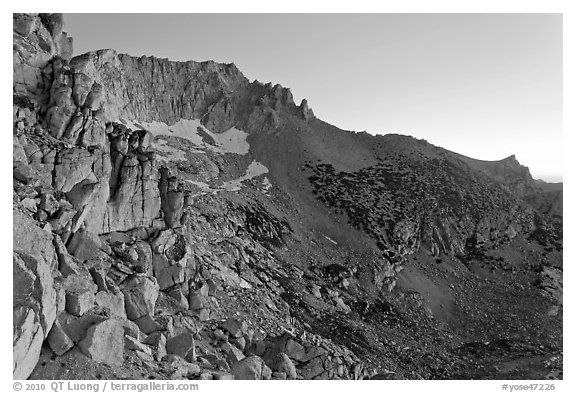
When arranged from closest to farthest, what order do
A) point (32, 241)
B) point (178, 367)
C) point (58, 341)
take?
point (58, 341), point (32, 241), point (178, 367)

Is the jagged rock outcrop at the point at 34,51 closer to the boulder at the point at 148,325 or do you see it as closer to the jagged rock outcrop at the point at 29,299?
the jagged rock outcrop at the point at 29,299

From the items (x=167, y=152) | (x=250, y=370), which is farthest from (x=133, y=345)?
(x=167, y=152)

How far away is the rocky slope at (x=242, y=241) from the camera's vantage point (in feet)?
70.0

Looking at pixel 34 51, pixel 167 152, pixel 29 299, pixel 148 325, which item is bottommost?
pixel 148 325

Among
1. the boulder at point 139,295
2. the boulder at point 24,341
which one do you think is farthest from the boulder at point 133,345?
the boulder at point 24,341

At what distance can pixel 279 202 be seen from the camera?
74.0 metres

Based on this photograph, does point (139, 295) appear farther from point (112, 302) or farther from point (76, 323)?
point (76, 323)

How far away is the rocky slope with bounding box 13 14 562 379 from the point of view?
840 inches

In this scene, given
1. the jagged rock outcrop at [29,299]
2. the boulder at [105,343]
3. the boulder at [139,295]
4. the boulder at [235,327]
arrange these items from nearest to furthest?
the jagged rock outcrop at [29,299], the boulder at [105,343], the boulder at [139,295], the boulder at [235,327]

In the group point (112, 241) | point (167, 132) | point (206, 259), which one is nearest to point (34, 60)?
point (112, 241)

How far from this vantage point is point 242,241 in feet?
173

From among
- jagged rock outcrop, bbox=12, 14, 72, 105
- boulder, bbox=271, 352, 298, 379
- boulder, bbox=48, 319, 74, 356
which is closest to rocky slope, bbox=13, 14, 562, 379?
boulder, bbox=48, 319, 74, 356

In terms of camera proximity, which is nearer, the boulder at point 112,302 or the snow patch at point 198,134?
the boulder at point 112,302

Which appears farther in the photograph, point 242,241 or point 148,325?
point 242,241
